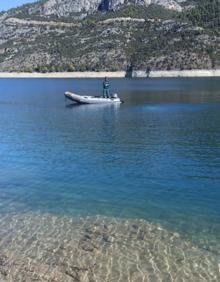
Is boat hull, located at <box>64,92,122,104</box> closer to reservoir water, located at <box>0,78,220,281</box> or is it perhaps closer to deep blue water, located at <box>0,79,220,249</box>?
deep blue water, located at <box>0,79,220,249</box>

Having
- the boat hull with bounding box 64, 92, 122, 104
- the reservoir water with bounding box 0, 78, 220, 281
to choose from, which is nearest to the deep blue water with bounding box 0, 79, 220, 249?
the reservoir water with bounding box 0, 78, 220, 281

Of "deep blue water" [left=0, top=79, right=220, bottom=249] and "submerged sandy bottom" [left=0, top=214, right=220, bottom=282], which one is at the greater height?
"submerged sandy bottom" [left=0, top=214, right=220, bottom=282]

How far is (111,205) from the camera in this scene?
26594 millimetres

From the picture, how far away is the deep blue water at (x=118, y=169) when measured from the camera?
1024 inches

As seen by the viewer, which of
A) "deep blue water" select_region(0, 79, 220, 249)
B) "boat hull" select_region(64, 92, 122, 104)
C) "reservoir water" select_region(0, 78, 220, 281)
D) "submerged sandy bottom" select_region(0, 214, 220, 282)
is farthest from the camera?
"boat hull" select_region(64, 92, 122, 104)

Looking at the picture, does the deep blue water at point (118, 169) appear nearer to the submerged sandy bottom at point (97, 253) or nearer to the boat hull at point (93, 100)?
the submerged sandy bottom at point (97, 253)

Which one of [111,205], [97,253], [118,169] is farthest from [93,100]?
[97,253]

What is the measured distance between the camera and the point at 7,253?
20328 mm

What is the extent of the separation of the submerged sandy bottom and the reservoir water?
0.04 metres

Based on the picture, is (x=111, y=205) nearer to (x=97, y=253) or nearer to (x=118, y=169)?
(x=97, y=253)

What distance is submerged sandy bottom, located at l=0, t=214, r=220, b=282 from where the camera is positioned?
60.7ft

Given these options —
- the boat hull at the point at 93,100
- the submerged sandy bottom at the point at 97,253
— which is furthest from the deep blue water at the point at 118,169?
the boat hull at the point at 93,100

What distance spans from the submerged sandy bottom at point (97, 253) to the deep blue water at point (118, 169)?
1521mm

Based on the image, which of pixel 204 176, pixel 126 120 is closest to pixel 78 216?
pixel 204 176
